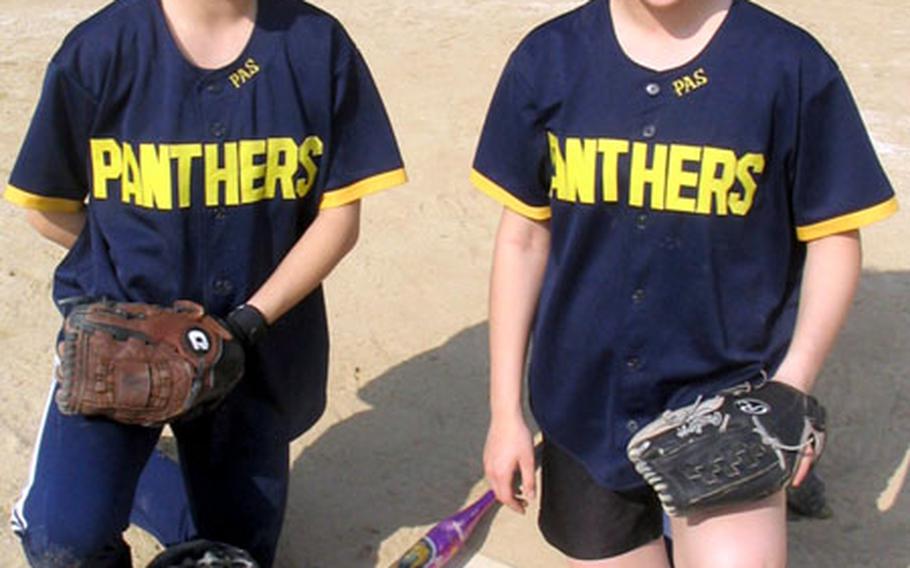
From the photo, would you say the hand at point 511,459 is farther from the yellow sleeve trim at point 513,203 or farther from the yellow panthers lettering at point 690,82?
the yellow panthers lettering at point 690,82

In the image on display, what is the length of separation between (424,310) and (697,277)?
2081 millimetres

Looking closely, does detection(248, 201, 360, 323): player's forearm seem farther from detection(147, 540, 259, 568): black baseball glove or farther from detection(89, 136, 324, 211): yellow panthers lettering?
detection(147, 540, 259, 568): black baseball glove

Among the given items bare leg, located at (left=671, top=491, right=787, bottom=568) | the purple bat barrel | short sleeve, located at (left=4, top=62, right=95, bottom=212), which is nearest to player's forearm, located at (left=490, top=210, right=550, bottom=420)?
bare leg, located at (left=671, top=491, right=787, bottom=568)

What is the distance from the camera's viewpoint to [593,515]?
2.71m

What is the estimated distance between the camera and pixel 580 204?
2.47m

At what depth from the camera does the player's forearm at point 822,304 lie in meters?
A: 2.41

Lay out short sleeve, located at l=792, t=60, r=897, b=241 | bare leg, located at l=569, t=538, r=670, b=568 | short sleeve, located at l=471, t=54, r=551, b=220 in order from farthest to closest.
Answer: bare leg, located at l=569, t=538, r=670, b=568 < short sleeve, located at l=471, t=54, r=551, b=220 < short sleeve, located at l=792, t=60, r=897, b=241

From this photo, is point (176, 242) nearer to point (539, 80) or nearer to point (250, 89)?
point (250, 89)

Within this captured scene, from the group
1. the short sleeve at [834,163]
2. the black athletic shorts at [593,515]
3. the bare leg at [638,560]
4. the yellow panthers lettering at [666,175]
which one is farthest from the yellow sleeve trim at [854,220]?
the bare leg at [638,560]

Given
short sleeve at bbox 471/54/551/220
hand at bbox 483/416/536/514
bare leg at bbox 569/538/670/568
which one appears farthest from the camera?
bare leg at bbox 569/538/670/568

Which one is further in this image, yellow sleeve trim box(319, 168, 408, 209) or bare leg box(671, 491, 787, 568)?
yellow sleeve trim box(319, 168, 408, 209)

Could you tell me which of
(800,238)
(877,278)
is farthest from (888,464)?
(800,238)

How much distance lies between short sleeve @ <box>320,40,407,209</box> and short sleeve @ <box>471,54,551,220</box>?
273 mm

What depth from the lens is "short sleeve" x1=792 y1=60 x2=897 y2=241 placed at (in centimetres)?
A: 232
